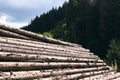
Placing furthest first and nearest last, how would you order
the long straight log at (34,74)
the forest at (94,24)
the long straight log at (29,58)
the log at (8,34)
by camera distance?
the forest at (94,24) → the log at (8,34) → the long straight log at (29,58) → the long straight log at (34,74)

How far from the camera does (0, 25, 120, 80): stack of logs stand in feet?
23.0

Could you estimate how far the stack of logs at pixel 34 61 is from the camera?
700 centimetres

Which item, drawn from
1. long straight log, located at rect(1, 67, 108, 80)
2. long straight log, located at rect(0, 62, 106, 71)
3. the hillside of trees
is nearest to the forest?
A: the hillside of trees

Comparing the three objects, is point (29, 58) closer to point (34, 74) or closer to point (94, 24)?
point (34, 74)

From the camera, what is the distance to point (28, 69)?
762cm

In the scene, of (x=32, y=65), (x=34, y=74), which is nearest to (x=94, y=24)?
(x=32, y=65)

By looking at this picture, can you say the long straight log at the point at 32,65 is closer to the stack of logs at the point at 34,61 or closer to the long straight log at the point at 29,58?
the stack of logs at the point at 34,61

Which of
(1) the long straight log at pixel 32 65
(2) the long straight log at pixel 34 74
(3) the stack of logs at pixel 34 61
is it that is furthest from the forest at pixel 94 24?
(2) the long straight log at pixel 34 74

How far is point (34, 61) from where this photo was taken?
320 inches

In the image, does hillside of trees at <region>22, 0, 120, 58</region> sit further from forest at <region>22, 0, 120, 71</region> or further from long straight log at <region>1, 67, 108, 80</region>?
long straight log at <region>1, 67, 108, 80</region>

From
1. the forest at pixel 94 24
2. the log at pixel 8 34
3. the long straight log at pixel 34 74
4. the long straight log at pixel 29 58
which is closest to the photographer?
the long straight log at pixel 34 74

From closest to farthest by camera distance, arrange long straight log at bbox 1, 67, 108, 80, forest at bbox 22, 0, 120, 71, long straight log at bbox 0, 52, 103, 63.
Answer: long straight log at bbox 1, 67, 108, 80 → long straight log at bbox 0, 52, 103, 63 → forest at bbox 22, 0, 120, 71

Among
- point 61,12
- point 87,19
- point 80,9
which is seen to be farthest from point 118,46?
point 61,12

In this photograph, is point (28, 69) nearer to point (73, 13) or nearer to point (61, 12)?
point (73, 13)
